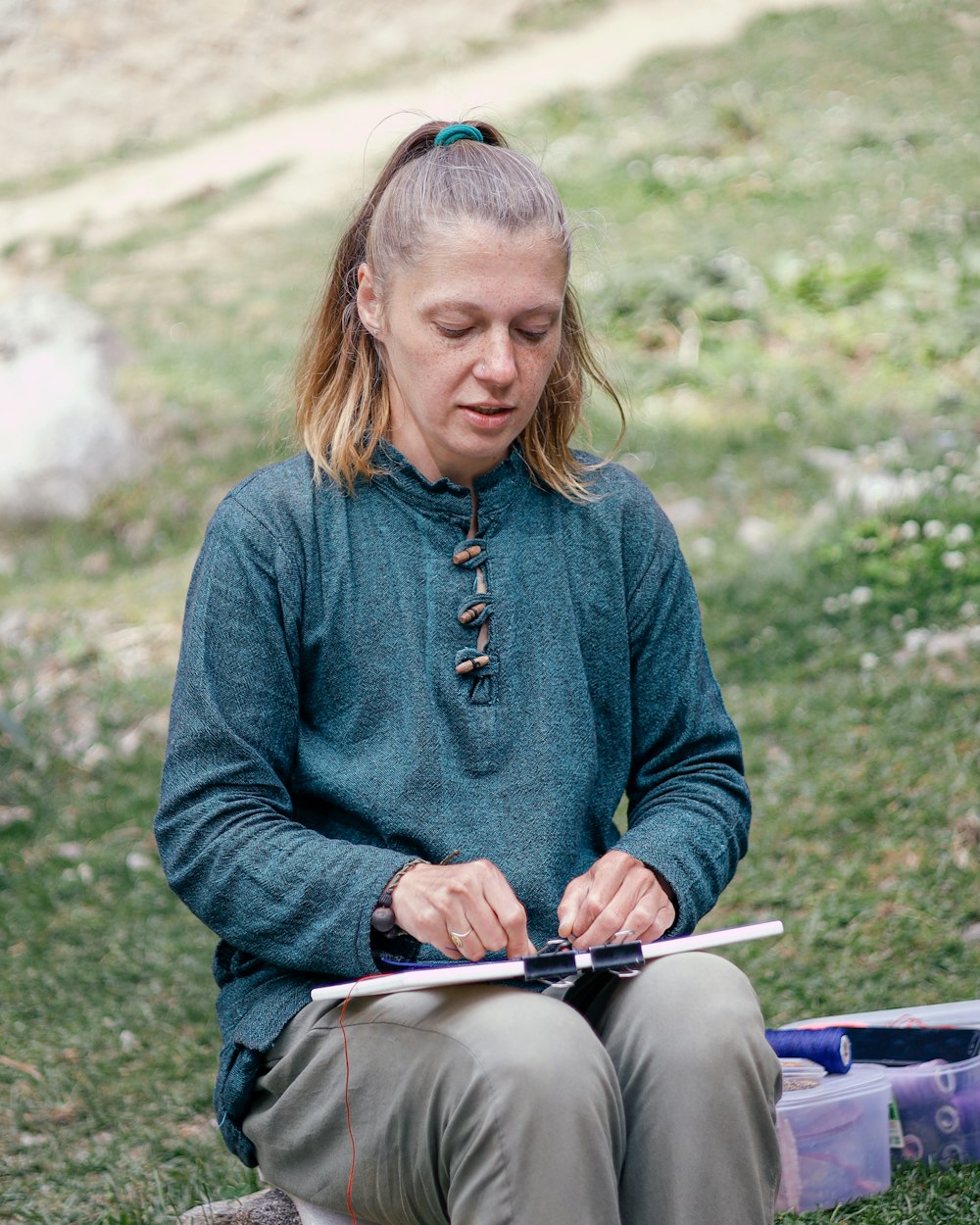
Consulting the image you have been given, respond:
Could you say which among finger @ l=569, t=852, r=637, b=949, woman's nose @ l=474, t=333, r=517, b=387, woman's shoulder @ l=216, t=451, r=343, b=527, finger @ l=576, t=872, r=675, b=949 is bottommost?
finger @ l=576, t=872, r=675, b=949

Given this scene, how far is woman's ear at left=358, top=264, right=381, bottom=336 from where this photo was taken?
2.23m

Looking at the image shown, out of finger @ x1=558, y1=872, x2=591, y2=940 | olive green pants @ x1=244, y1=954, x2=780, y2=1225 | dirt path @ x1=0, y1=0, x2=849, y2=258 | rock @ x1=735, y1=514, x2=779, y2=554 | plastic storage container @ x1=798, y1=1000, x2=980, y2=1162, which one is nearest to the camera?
olive green pants @ x1=244, y1=954, x2=780, y2=1225

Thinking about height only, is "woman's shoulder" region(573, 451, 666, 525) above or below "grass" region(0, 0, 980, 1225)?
above

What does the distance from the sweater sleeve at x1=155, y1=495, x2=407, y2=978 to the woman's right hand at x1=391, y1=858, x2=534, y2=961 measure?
0.07 metres

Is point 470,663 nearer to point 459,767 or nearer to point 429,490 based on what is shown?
point 459,767

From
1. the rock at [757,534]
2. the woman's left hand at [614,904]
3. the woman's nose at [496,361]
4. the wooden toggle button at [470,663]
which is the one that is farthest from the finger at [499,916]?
the rock at [757,534]

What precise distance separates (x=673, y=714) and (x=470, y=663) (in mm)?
346

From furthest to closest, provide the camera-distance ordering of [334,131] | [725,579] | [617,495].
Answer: [334,131] < [725,579] < [617,495]

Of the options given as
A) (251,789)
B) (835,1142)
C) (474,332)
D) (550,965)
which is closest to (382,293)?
(474,332)

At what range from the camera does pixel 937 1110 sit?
2.62 m

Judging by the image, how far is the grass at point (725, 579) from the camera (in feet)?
11.3

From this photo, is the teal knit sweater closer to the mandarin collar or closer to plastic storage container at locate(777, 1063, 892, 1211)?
the mandarin collar

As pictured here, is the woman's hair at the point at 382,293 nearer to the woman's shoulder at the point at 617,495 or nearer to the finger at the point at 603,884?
the woman's shoulder at the point at 617,495

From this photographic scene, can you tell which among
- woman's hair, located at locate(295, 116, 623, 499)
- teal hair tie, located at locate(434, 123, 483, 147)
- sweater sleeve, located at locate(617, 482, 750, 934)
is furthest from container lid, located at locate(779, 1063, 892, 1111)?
teal hair tie, located at locate(434, 123, 483, 147)
